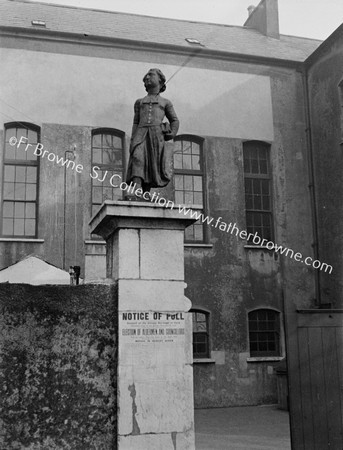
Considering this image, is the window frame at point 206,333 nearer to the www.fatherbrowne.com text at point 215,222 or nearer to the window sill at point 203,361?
the window sill at point 203,361

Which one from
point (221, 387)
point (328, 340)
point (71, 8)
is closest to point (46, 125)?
point (71, 8)

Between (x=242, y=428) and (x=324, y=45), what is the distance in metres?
11.9

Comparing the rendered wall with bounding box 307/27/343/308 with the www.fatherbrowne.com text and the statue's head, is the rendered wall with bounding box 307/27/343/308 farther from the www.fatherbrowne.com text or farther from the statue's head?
the statue's head

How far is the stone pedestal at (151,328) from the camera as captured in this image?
5.95m

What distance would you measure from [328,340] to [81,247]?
10003mm

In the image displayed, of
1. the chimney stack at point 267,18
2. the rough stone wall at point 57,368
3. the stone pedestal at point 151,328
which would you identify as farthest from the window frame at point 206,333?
the rough stone wall at point 57,368

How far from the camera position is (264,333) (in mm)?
17703

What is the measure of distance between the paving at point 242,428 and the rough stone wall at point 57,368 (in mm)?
4082

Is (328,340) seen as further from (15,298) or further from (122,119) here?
(122,119)

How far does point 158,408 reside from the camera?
599cm

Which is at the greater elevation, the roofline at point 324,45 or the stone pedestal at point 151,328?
the roofline at point 324,45

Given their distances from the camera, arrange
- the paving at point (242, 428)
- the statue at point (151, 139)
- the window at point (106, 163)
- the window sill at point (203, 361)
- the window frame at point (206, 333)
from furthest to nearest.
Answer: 1. the window at point (106, 163)
2. the window frame at point (206, 333)
3. the window sill at point (203, 361)
4. the paving at point (242, 428)
5. the statue at point (151, 139)

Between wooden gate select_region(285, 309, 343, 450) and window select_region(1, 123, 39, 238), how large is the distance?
34.9 feet

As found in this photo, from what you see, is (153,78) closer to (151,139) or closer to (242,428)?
(151,139)
